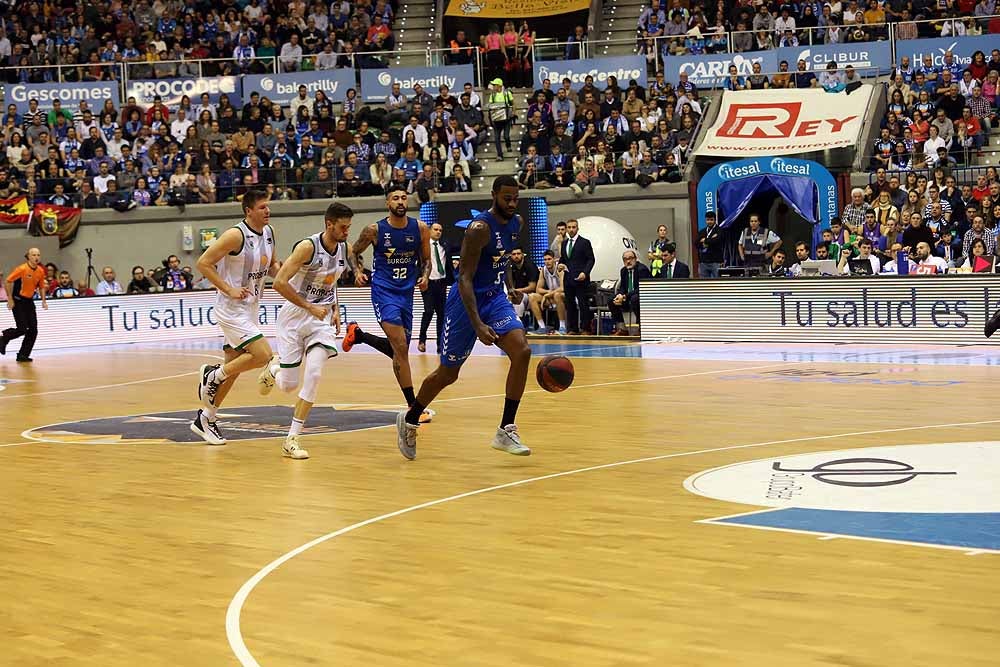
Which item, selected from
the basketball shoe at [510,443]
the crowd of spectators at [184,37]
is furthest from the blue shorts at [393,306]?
the crowd of spectators at [184,37]

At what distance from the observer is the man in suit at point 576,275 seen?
22391 millimetres

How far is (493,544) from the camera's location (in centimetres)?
723

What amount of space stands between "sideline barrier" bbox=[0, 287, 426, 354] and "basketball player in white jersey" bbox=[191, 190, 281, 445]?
41.4 ft

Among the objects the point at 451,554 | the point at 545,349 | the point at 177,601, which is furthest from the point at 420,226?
the point at 545,349

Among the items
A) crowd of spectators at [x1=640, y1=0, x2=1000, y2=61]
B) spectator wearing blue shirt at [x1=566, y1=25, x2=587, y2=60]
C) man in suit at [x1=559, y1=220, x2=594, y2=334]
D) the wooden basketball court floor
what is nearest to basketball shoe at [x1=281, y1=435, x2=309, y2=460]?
the wooden basketball court floor

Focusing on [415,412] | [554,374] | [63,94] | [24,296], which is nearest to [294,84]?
[63,94]

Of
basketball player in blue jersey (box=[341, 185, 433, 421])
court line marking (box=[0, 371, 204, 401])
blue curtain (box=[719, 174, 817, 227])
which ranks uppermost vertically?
blue curtain (box=[719, 174, 817, 227])

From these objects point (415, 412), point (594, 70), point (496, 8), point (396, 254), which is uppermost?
point (496, 8)

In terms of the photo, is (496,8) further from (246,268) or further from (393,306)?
(246,268)

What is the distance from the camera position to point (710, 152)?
26469mm

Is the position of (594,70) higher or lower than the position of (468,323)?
higher

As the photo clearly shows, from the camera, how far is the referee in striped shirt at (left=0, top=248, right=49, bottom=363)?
21.7 meters

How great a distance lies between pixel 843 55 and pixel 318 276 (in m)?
19.3

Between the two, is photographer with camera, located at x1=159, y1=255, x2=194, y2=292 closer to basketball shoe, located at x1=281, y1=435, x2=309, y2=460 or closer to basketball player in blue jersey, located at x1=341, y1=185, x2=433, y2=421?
basketball player in blue jersey, located at x1=341, y1=185, x2=433, y2=421
